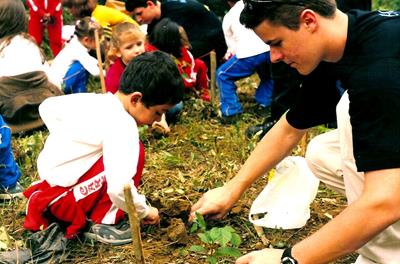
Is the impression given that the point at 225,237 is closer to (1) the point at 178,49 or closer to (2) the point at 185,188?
(2) the point at 185,188

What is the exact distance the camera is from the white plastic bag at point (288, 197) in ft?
10.8

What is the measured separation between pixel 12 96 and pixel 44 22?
2.23 metres

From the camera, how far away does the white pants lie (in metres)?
2.49

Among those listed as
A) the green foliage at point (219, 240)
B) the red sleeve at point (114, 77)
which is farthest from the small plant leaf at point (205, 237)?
the red sleeve at point (114, 77)

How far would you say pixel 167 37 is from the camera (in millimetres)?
5375

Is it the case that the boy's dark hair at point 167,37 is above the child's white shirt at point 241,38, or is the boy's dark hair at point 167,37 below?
below

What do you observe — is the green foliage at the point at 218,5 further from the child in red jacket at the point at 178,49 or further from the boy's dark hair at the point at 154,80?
the boy's dark hair at the point at 154,80

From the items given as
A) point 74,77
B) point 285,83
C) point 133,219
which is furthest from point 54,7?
point 133,219

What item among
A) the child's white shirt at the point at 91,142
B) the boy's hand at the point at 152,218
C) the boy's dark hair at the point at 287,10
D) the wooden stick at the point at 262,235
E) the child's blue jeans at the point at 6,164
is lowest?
the child's blue jeans at the point at 6,164

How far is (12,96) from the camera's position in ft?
16.2

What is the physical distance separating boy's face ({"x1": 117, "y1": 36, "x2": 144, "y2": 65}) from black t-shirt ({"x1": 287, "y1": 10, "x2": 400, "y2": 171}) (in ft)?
9.56

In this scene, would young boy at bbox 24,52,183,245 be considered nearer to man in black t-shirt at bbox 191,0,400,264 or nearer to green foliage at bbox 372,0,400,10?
man in black t-shirt at bbox 191,0,400,264

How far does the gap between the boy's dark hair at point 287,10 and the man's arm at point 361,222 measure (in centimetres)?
58

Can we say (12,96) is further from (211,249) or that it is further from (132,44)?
(211,249)
